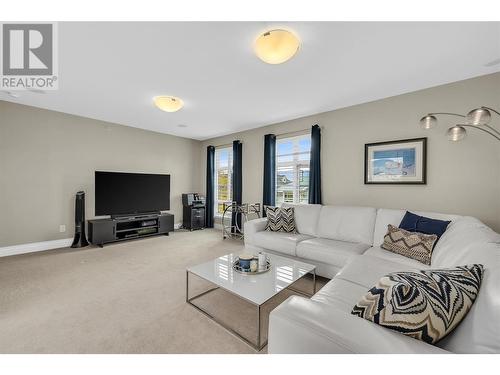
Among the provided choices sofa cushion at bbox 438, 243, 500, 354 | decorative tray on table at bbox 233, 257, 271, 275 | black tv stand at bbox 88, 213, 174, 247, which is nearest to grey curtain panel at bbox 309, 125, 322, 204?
decorative tray on table at bbox 233, 257, 271, 275

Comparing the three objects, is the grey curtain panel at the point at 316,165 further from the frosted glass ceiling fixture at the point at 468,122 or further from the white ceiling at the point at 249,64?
the frosted glass ceiling fixture at the point at 468,122

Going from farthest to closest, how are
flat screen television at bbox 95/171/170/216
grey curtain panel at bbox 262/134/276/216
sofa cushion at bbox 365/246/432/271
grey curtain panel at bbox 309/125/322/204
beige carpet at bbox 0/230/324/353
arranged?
grey curtain panel at bbox 262/134/276/216 < flat screen television at bbox 95/171/170/216 < grey curtain panel at bbox 309/125/322/204 < sofa cushion at bbox 365/246/432/271 < beige carpet at bbox 0/230/324/353

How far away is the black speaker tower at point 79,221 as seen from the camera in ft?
12.6

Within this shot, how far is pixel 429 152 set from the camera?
281cm

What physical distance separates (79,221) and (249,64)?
392 cm

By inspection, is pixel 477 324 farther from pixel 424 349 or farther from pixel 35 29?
pixel 35 29

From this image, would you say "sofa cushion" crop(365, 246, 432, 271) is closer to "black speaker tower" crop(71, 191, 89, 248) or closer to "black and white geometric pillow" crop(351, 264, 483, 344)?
"black and white geometric pillow" crop(351, 264, 483, 344)

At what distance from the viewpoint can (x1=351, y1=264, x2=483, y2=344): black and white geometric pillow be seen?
807 millimetres

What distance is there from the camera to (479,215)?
251cm

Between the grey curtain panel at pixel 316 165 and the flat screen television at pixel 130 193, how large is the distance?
326 centimetres

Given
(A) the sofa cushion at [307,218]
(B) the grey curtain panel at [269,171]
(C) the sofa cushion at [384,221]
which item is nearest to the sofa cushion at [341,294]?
(C) the sofa cushion at [384,221]

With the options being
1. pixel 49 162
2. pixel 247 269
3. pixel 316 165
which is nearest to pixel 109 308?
pixel 247 269

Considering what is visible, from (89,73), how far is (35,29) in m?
0.68

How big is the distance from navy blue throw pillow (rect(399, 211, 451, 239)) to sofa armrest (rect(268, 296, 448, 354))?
1887mm
